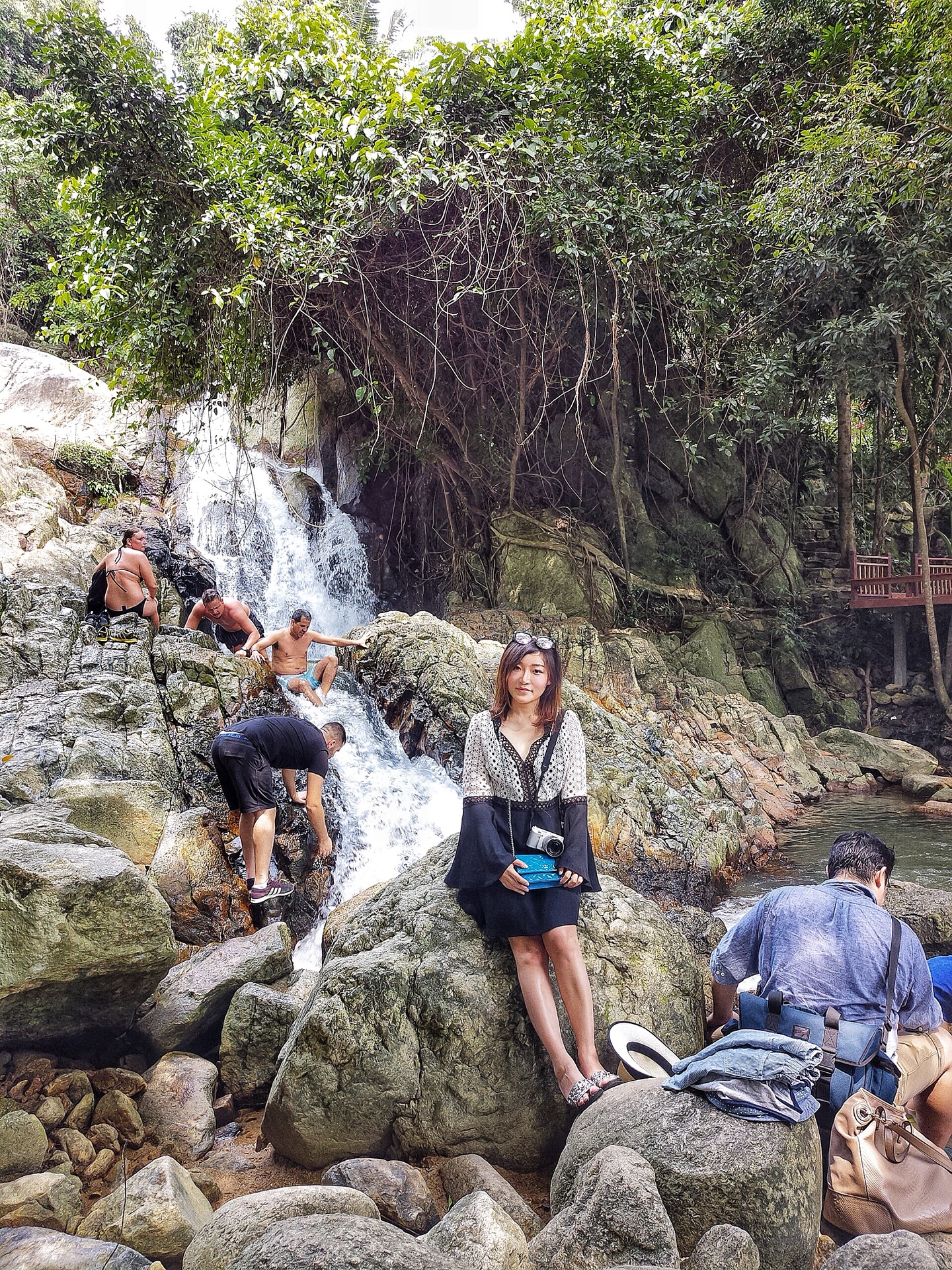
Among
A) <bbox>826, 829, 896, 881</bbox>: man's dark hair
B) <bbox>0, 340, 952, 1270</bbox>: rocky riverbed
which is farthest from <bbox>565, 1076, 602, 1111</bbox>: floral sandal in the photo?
<bbox>826, 829, 896, 881</bbox>: man's dark hair

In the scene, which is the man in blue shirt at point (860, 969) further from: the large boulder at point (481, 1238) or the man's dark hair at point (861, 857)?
the large boulder at point (481, 1238)

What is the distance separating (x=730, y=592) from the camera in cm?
1223

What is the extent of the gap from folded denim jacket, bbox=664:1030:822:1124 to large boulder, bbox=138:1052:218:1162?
1.84 metres

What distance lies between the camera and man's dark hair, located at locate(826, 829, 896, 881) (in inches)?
101

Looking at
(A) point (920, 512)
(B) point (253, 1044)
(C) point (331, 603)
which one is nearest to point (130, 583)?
(C) point (331, 603)

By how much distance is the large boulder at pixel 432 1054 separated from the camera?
2707 millimetres

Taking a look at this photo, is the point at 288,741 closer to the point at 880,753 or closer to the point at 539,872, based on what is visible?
the point at 539,872

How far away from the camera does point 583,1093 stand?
98.5 inches

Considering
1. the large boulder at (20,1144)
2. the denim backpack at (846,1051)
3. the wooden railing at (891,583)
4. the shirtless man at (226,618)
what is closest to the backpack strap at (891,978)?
the denim backpack at (846,1051)

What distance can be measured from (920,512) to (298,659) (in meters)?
8.70

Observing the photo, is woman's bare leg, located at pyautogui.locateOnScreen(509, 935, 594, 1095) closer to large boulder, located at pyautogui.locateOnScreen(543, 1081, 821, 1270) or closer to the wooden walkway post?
large boulder, located at pyautogui.locateOnScreen(543, 1081, 821, 1270)

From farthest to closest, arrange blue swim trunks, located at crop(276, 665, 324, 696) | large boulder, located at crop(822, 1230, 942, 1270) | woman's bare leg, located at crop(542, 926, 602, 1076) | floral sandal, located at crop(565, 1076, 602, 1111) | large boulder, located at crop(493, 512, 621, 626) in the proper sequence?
large boulder, located at crop(493, 512, 621, 626)
blue swim trunks, located at crop(276, 665, 324, 696)
woman's bare leg, located at crop(542, 926, 602, 1076)
floral sandal, located at crop(565, 1076, 602, 1111)
large boulder, located at crop(822, 1230, 942, 1270)

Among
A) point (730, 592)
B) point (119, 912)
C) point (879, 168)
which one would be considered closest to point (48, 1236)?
point (119, 912)

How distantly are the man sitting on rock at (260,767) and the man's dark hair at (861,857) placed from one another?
322 cm
